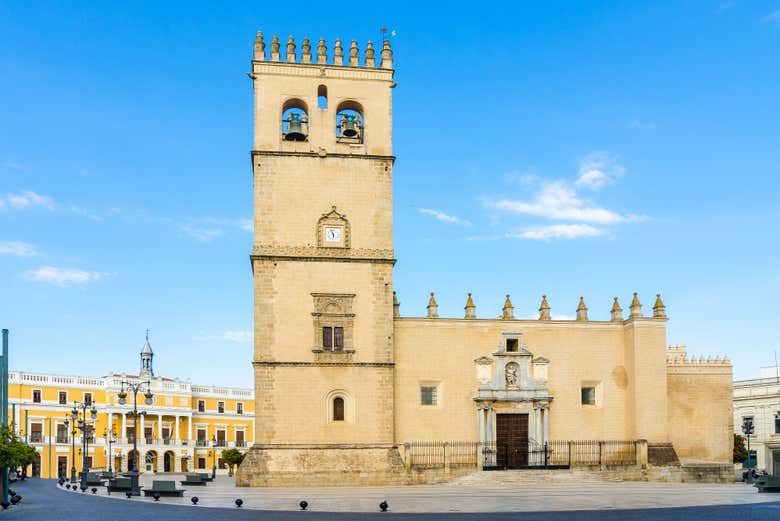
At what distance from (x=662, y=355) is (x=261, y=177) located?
17061 millimetres

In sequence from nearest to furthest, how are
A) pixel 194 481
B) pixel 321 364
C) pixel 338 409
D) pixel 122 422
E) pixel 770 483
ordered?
pixel 770 483 → pixel 321 364 → pixel 338 409 → pixel 194 481 → pixel 122 422

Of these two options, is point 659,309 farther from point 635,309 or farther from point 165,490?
point 165,490

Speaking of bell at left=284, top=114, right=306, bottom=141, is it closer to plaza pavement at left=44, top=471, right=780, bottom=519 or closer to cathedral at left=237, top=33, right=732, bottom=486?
cathedral at left=237, top=33, right=732, bottom=486

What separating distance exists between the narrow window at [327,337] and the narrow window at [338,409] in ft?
6.25

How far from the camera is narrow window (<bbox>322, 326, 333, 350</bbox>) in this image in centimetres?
3209

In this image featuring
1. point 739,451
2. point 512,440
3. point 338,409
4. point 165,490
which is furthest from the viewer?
point 739,451

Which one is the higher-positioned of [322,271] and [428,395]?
[322,271]

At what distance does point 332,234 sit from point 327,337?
12.6ft

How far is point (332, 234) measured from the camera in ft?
107

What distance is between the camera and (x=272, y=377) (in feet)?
103

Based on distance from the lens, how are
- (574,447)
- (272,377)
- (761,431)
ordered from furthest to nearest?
1. (761,431)
2. (574,447)
3. (272,377)

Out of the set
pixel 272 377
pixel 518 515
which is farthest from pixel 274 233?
pixel 518 515

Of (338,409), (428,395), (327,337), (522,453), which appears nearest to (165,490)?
(338,409)

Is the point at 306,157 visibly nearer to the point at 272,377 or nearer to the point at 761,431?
the point at 272,377
